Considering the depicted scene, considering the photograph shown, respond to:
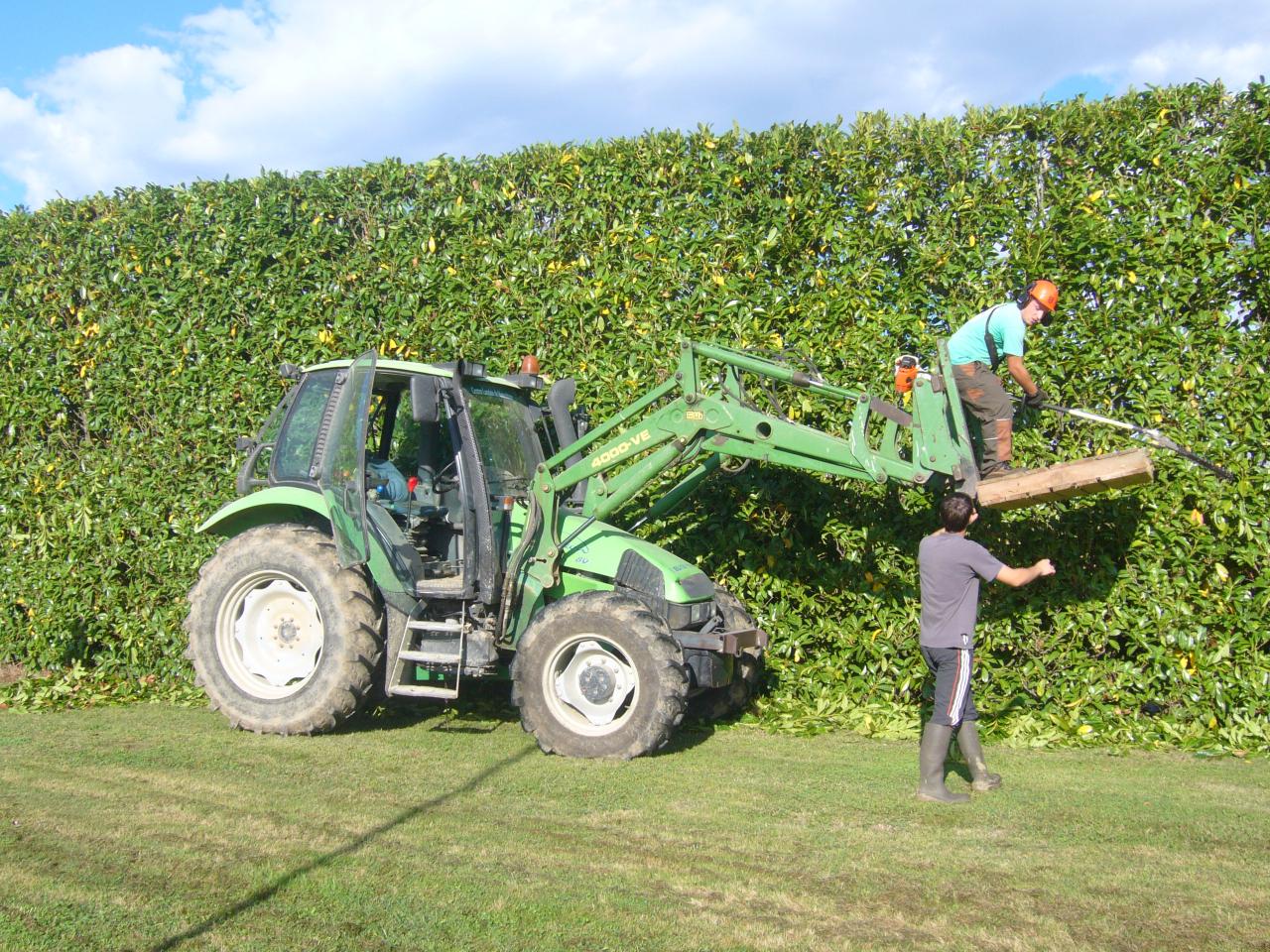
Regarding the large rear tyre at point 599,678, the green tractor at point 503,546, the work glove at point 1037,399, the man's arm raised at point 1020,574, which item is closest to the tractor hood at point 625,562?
the green tractor at point 503,546

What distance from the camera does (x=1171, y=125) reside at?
293 inches

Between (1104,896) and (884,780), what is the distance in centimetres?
192

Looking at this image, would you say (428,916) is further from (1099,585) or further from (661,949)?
(1099,585)

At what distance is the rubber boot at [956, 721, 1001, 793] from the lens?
20.4 feet

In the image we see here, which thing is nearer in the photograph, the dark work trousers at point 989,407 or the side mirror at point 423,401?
the side mirror at point 423,401

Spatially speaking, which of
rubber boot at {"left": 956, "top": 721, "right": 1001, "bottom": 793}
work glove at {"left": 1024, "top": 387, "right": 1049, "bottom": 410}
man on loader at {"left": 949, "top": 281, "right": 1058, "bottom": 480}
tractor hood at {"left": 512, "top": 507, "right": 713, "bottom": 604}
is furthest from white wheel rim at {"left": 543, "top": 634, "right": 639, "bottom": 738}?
work glove at {"left": 1024, "top": 387, "right": 1049, "bottom": 410}

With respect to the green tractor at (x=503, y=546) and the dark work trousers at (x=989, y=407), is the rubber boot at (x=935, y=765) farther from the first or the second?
the dark work trousers at (x=989, y=407)

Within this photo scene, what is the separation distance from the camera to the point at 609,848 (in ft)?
17.0

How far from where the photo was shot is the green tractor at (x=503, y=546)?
272 inches

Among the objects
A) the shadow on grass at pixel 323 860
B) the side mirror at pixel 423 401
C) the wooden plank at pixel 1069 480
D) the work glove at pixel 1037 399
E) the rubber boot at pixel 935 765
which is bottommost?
the shadow on grass at pixel 323 860

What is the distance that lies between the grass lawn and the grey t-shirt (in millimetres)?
819

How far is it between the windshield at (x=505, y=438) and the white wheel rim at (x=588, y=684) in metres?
1.21

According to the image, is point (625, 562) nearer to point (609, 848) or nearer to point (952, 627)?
point (952, 627)

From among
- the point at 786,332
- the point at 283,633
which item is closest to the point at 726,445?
the point at 786,332
